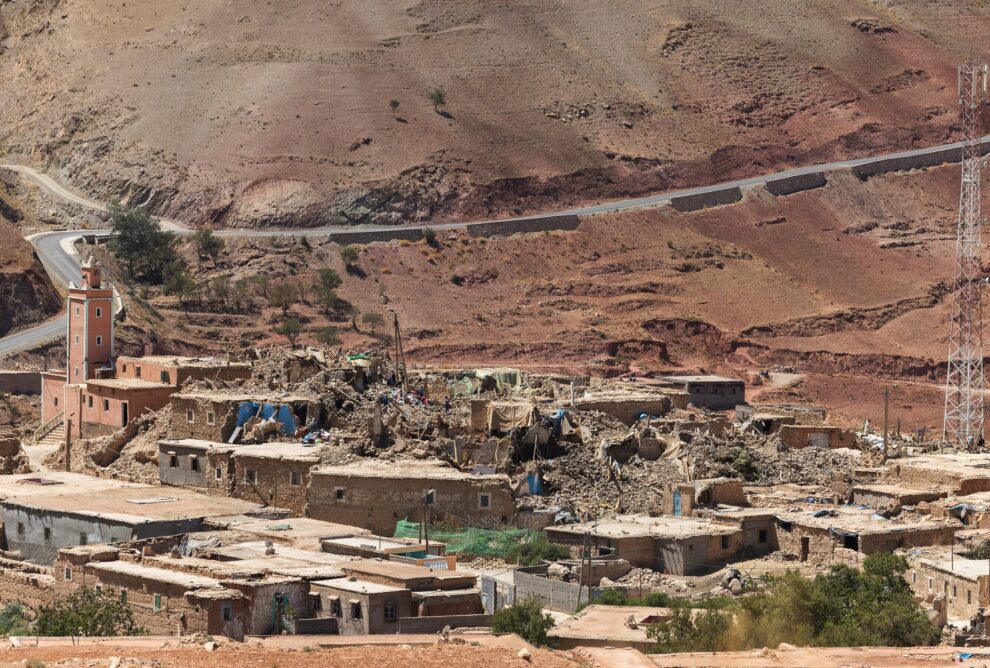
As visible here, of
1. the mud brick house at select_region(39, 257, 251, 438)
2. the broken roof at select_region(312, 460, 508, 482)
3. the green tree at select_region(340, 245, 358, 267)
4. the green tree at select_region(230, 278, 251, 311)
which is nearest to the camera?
the broken roof at select_region(312, 460, 508, 482)

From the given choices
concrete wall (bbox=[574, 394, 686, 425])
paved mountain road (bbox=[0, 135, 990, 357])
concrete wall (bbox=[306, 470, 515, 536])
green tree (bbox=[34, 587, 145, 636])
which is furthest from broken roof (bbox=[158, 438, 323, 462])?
paved mountain road (bbox=[0, 135, 990, 357])

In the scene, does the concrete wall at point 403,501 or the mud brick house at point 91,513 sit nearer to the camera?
the mud brick house at point 91,513

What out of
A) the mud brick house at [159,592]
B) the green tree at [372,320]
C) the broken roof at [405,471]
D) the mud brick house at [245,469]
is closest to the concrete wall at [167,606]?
the mud brick house at [159,592]

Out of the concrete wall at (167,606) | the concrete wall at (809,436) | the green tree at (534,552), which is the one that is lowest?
the concrete wall at (167,606)

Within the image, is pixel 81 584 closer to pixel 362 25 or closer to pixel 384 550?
pixel 384 550

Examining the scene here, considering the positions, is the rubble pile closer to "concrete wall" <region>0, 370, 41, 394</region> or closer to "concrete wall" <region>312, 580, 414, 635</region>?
"concrete wall" <region>312, 580, 414, 635</region>

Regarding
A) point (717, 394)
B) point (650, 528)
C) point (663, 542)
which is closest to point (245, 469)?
point (650, 528)

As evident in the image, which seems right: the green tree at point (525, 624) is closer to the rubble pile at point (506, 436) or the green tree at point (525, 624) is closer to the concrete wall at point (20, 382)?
the rubble pile at point (506, 436)
